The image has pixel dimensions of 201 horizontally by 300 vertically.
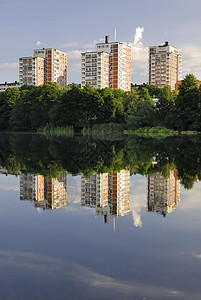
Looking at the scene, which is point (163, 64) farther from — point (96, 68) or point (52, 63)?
point (52, 63)

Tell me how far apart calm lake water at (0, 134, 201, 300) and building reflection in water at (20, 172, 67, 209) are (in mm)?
26

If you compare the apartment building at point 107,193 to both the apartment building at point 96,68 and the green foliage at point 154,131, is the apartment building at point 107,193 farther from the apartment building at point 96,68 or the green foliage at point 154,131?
the apartment building at point 96,68

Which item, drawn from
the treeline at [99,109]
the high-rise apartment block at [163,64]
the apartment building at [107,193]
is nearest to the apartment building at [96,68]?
the high-rise apartment block at [163,64]

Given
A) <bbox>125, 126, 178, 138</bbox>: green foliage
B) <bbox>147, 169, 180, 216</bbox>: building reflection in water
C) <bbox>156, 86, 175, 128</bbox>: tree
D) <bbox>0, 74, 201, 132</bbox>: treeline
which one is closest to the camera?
<bbox>147, 169, 180, 216</bbox>: building reflection in water

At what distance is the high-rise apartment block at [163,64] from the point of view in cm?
16712

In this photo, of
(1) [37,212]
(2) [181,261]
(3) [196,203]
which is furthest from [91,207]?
(2) [181,261]

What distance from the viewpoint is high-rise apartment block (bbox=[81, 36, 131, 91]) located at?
5192 inches

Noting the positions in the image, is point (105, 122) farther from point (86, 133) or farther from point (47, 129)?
point (47, 129)

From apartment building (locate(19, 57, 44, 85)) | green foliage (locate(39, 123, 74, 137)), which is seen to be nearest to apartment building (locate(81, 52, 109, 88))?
apartment building (locate(19, 57, 44, 85))

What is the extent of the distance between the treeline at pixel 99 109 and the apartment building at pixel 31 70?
2740 inches

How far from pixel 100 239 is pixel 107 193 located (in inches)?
145

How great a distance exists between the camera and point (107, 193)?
873cm

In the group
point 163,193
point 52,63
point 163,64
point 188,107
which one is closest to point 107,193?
point 163,193

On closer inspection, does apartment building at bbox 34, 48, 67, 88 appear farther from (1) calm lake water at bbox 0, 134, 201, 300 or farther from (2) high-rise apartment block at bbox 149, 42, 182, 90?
(1) calm lake water at bbox 0, 134, 201, 300
